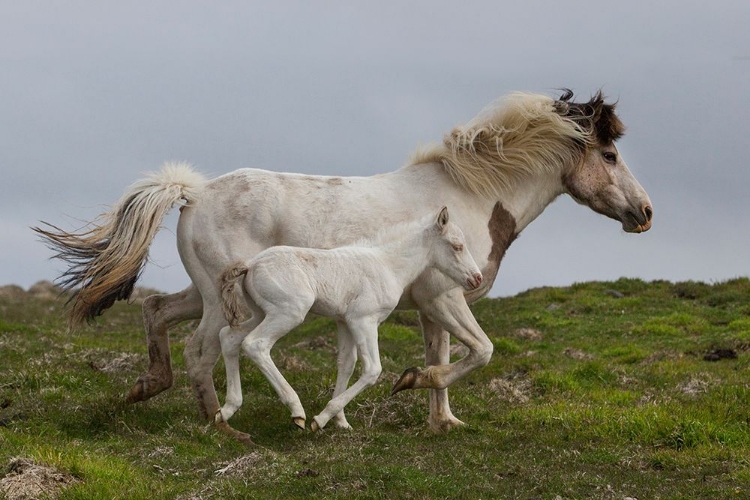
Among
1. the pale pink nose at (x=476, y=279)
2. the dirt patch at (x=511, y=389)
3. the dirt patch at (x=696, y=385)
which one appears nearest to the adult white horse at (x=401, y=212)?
the pale pink nose at (x=476, y=279)

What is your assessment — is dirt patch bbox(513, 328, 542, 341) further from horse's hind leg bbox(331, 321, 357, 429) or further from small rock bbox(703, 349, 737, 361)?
horse's hind leg bbox(331, 321, 357, 429)

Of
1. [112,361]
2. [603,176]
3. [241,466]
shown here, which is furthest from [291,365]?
[241,466]

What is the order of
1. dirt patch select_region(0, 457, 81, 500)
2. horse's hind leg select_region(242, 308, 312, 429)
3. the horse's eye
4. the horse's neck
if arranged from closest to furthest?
dirt patch select_region(0, 457, 81, 500), horse's hind leg select_region(242, 308, 312, 429), the horse's neck, the horse's eye

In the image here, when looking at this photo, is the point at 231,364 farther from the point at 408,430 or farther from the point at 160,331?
the point at 408,430

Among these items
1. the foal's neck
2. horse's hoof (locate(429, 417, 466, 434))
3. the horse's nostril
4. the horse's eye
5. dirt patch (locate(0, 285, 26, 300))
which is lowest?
horse's hoof (locate(429, 417, 466, 434))

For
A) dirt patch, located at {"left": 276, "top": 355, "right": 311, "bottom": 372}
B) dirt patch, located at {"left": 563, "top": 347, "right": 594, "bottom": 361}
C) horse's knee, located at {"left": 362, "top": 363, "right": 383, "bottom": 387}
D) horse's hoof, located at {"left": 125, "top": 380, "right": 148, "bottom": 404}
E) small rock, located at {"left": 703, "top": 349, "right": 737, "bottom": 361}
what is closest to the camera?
horse's knee, located at {"left": 362, "top": 363, "right": 383, "bottom": 387}

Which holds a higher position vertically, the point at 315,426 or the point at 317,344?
the point at 317,344

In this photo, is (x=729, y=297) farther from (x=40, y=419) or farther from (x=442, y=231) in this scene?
(x=40, y=419)

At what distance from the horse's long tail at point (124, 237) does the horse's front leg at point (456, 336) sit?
2.78m

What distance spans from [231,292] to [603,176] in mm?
4694

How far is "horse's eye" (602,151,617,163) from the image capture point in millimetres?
11852

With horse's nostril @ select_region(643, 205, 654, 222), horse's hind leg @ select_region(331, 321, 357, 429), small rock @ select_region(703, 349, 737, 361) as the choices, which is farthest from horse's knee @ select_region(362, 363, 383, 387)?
small rock @ select_region(703, 349, 737, 361)

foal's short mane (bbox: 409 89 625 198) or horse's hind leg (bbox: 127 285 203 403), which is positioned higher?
foal's short mane (bbox: 409 89 625 198)

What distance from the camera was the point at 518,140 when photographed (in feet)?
37.7
